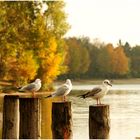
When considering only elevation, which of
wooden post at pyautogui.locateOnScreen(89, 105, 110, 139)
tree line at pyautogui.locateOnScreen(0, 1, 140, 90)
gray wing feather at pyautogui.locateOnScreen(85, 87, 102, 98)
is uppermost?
tree line at pyautogui.locateOnScreen(0, 1, 140, 90)

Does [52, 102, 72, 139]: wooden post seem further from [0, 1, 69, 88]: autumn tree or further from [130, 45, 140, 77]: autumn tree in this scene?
[130, 45, 140, 77]: autumn tree

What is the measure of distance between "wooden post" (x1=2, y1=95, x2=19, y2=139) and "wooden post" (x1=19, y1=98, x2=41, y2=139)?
2.53ft

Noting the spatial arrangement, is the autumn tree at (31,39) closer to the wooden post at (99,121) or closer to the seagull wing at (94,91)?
the seagull wing at (94,91)

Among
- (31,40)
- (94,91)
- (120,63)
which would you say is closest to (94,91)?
(94,91)

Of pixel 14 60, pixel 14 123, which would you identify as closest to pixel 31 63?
Result: pixel 14 60

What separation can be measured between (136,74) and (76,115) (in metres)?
105

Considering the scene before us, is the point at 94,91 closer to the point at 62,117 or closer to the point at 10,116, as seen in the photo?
the point at 62,117

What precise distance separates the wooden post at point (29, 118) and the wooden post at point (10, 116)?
2.53 feet

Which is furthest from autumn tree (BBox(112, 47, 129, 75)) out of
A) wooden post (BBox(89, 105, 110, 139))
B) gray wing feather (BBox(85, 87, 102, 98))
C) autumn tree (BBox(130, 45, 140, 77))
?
wooden post (BBox(89, 105, 110, 139))

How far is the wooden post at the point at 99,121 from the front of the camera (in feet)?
38.5

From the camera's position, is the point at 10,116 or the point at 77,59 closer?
the point at 10,116

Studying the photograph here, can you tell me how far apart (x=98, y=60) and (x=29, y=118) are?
115 m

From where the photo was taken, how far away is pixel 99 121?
11758 millimetres

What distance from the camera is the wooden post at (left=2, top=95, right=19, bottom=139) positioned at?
44.5 feet
